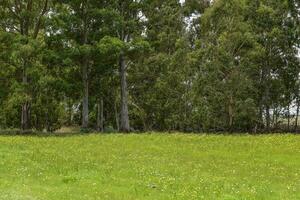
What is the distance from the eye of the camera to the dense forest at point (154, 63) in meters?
53.7

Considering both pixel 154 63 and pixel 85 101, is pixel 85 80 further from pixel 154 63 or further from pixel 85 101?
pixel 154 63

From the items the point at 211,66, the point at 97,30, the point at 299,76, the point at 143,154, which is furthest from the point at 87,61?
the point at 299,76

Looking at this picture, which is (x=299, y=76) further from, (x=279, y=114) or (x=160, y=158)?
(x=160, y=158)

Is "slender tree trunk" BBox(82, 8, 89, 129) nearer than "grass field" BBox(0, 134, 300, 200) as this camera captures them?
No

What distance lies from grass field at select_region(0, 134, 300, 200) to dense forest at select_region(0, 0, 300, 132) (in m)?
15.4

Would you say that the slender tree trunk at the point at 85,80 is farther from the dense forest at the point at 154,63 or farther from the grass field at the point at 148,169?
the grass field at the point at 148,169

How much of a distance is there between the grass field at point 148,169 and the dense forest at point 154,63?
15.4 m

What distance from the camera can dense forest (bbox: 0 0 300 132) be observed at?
2114 inches

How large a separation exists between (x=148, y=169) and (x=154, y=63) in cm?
4650

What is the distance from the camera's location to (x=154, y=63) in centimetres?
7125

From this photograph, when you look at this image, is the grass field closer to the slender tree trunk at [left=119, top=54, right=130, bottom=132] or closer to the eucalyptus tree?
the eucalyptus tree

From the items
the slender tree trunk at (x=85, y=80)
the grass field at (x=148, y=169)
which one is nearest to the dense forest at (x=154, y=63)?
the slender tree trunk at (x=85, y=80)

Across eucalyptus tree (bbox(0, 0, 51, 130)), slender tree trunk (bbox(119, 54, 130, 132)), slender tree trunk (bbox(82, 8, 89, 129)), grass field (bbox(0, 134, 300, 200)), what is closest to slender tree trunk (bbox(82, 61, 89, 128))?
slender tree trunk (bbox(82, 8, 89, 129))

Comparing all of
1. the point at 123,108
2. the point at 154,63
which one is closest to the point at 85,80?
the point at 123,108
